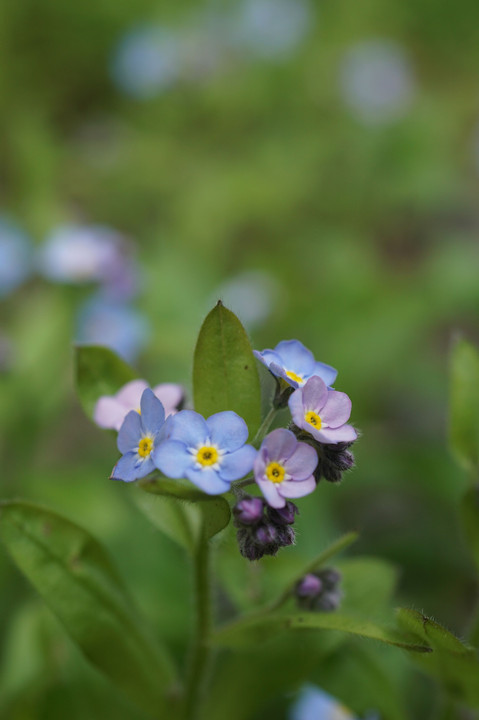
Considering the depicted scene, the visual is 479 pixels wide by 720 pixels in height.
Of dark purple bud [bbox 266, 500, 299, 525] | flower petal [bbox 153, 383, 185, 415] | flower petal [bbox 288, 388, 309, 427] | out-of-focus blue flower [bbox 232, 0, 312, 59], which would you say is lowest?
dark purple bud [bbox 266, 500, 299, 525]

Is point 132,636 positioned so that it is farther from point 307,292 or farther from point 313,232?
point 313,232

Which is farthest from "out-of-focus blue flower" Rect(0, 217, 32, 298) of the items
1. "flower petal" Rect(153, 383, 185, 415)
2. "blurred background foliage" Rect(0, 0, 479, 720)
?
"flower petal" Rect(153, 383, 185, 415)

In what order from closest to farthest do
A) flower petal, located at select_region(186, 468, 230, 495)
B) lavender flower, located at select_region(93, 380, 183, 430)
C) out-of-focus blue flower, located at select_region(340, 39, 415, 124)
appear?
flower petal, located at select_region(186, 468, 230, 495) < lavender flower, located at select_region(93, 380, 183, 430) < out-of-focus blue flower, located at select_region(340, 39, 415, 124)

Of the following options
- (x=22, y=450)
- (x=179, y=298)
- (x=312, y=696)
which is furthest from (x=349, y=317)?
(x=312, y=696)

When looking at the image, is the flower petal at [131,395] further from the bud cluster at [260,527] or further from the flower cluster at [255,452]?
the bud cluster at [260,527]

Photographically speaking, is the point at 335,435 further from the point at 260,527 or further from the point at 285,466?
the point at 260,527

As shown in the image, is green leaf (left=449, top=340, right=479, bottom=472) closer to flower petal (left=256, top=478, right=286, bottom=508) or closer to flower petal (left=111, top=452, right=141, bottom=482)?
flower petal (left=256, top=478, right=286, bottom=508)

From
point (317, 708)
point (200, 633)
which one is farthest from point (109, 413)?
point (317, 708)

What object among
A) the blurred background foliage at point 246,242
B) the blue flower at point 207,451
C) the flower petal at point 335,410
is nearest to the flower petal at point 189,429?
the blue flower at point 207,451
